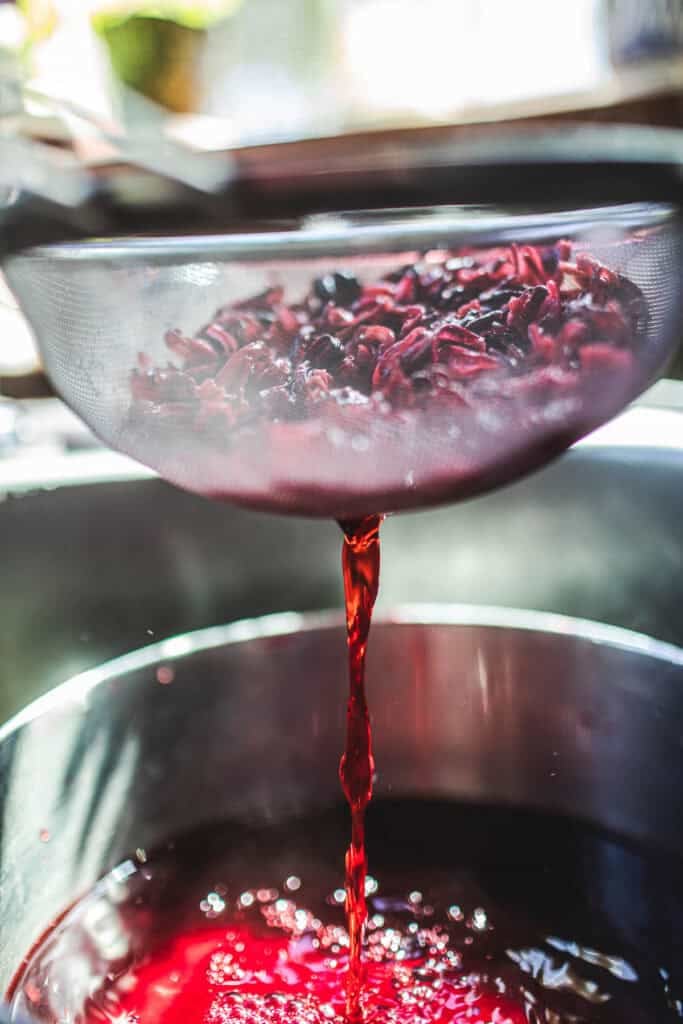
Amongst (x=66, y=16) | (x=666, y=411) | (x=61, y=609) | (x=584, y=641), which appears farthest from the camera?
(x=66, y=16)

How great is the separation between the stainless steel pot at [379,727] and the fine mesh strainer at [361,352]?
0.18 meters

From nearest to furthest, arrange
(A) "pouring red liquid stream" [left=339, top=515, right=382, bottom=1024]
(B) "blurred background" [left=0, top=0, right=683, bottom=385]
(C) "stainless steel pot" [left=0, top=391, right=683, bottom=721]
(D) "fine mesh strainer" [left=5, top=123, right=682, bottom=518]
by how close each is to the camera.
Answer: (D) "fine mesh strainer" [left=5, top=123, right=682, bottom=518] → (A) "pouring red liquid stream" [left=339, top=515, right=382, bottom=1024] → (C) "stainless steel pot" [left=0, top=391, right=683, bottom=721] → (B) "blurred background" [left=0, top=0, right=683, bottom=385]

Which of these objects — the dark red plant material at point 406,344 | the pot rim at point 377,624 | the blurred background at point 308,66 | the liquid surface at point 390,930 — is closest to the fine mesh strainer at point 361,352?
the dark red plant material at point 406,344

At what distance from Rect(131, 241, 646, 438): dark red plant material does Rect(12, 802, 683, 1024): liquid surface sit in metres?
0.33

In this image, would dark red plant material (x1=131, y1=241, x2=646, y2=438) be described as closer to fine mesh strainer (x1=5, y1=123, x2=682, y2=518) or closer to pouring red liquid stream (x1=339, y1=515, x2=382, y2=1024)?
fine mesh strainer (x1=5, y1=123, x2=682, y2=518)

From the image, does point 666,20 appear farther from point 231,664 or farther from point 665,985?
point 665,985

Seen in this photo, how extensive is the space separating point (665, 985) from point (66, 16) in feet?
7.18

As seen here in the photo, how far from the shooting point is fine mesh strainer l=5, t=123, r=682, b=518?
478 millimetres

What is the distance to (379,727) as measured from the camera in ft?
2.38

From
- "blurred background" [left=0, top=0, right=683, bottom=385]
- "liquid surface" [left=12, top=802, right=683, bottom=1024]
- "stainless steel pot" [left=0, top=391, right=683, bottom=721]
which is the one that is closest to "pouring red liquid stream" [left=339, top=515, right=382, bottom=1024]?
"liquid surface" [left=12, top=802, right=683, bottom=1024]

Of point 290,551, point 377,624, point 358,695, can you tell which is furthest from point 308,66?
point 358,695

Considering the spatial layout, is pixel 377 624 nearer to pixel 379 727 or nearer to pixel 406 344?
pixel 379 727

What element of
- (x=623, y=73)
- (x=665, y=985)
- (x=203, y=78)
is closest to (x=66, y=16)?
(x=203, y=78)

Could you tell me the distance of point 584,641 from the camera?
68cm
